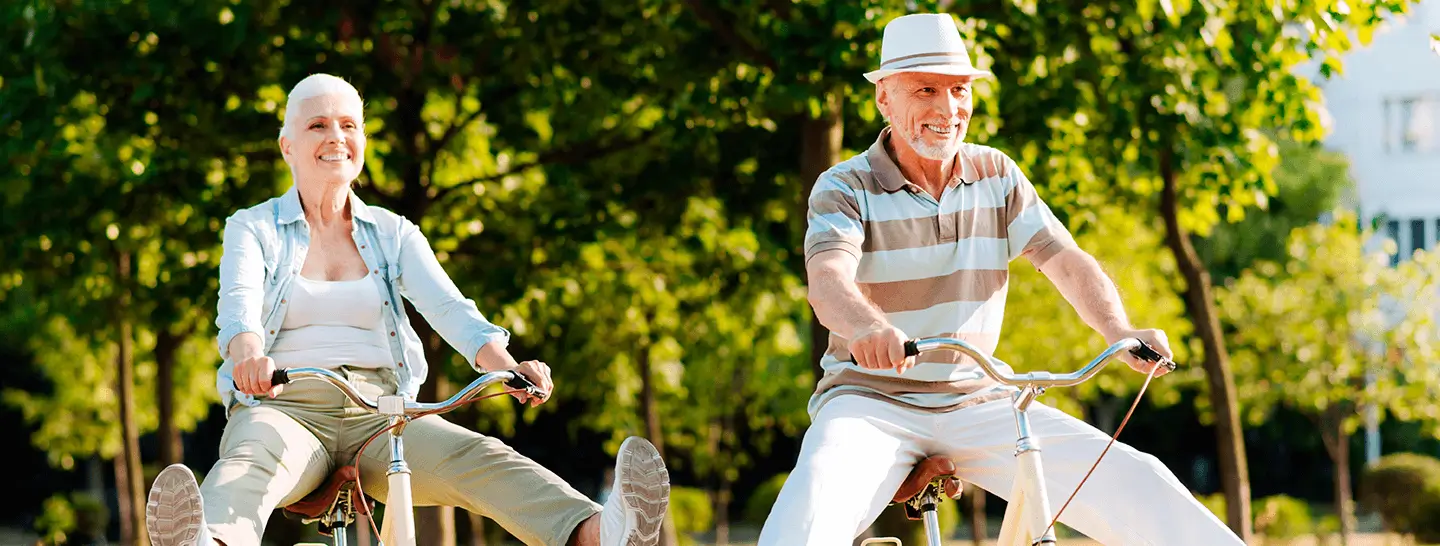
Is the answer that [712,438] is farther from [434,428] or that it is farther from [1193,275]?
[434,428]

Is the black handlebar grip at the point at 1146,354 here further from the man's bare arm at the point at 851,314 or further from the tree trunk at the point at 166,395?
the tree trunk at the point at 166,395

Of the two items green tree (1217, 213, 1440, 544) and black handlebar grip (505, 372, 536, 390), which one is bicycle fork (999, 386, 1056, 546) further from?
green tree (1217, 213, 1440, 544)

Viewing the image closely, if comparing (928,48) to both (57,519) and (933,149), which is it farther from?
(57,519)

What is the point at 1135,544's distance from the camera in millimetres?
4219

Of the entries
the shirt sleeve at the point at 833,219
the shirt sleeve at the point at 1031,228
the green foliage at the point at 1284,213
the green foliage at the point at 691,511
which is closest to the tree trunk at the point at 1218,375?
the shirt sleeve at the point at 1031,228

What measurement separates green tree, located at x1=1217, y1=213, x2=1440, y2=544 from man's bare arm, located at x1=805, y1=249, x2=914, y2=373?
52.4 ft

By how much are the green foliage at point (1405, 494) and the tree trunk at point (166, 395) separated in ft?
38.8

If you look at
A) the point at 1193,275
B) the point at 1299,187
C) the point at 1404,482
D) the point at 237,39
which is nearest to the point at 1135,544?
the point at 237,39

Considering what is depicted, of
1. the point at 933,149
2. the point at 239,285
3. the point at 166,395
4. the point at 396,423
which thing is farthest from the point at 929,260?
the point at 166,395

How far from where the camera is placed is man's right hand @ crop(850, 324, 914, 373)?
3.76 m

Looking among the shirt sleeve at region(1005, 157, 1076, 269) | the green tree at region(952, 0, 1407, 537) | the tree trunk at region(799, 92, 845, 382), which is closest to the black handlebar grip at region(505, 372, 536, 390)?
the shirt sleeve at region(1005, 157, 1076, 269)

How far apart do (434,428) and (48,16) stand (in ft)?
18.2

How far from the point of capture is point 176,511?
13.6 feet

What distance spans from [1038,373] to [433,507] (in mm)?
6834
